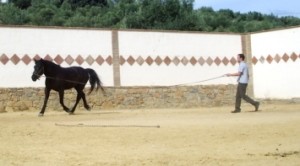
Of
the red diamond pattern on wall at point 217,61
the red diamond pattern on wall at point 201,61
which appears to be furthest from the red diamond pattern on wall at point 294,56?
the red diamond pattern on wall at point 201,61

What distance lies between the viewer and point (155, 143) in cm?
991

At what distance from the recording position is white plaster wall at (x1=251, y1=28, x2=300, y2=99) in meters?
25.9

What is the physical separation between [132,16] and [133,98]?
19.6 m

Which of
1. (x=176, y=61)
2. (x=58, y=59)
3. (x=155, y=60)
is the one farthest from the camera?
(x=176, y=61)

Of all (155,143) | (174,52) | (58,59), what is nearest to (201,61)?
(174,52)

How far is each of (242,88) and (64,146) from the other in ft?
29.7

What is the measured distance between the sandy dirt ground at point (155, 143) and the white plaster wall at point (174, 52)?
38.8 ft

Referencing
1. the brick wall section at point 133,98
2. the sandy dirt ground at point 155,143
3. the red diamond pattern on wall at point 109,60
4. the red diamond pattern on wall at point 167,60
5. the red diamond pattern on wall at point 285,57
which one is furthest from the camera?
the red diamond pattern on wall at point 285,57

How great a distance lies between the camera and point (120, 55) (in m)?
24.5

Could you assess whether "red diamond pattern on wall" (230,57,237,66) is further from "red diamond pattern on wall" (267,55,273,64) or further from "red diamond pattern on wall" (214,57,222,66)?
"red diamond pattern on wall" (267,55,273,64)

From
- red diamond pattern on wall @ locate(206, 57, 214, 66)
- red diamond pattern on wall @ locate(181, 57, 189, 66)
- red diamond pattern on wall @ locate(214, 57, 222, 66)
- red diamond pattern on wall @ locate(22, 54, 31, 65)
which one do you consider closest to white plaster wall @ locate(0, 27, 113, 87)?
red diamond pattern on wall @ locate(22, 54, 31, 65)

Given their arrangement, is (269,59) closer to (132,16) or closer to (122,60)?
(122,60)

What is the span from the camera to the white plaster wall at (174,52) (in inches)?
977

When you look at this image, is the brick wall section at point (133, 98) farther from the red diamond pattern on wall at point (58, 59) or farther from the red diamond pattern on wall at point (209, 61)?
the red diamond pattern on wall at point (58, 59)
